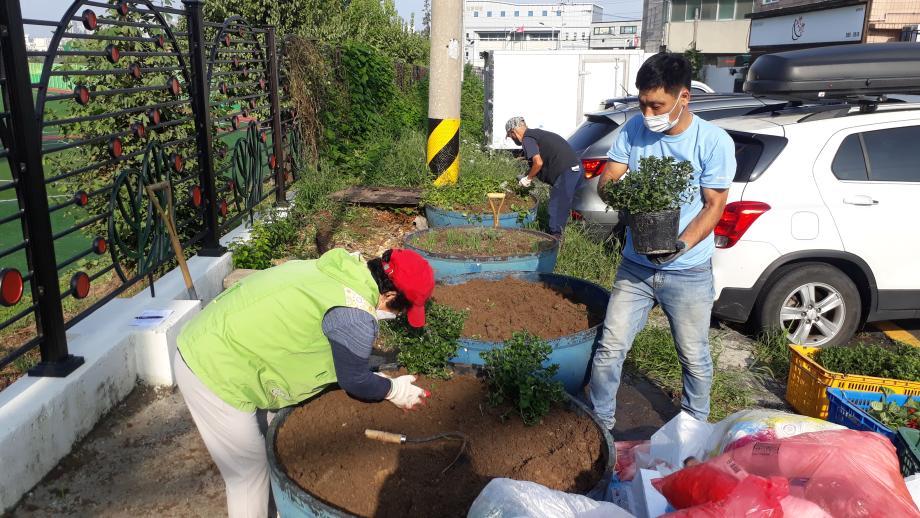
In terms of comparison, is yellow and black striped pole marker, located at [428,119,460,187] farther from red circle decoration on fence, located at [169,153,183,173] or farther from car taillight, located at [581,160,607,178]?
red circle decoration on fence, located at [169,153,183,173]

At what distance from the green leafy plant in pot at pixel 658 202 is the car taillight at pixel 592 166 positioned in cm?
376

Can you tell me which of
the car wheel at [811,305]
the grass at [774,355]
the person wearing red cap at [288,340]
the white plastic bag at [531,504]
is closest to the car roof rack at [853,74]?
the car wheel at [811,305]

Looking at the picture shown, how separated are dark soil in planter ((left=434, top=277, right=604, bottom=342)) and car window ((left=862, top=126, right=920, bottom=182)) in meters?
2.48

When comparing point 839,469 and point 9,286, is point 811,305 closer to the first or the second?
point 839,469

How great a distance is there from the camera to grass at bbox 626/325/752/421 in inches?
177

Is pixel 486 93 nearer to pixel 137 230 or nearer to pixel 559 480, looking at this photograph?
pixel 137 230

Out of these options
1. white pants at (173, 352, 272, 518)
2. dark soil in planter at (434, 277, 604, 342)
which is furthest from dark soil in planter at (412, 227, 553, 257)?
white pants at (173, 352, 272, 518)

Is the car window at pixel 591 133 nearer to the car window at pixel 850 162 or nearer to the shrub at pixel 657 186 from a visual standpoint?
the car window at pixel 850 162

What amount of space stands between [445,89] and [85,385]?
16.6 ft

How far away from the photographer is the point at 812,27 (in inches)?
1016

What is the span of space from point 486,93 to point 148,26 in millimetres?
13555

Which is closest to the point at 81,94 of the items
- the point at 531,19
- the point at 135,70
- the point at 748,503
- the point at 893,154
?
the point at 135,70

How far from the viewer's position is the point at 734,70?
3400 cm

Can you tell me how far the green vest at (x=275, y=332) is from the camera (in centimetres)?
264
